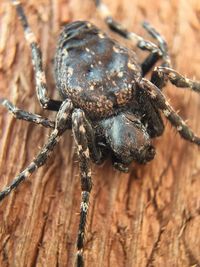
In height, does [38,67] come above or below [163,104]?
above

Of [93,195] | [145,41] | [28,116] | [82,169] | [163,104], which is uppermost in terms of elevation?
[145,41]

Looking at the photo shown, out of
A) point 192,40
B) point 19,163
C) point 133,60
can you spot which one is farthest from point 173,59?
point 19,163

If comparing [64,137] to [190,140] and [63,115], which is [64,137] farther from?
[190,140]

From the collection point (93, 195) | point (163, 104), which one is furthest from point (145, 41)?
point (93, 195)

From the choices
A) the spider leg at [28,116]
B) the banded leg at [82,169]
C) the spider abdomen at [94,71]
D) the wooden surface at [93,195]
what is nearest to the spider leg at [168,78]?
the spider abdomen at [94,71]

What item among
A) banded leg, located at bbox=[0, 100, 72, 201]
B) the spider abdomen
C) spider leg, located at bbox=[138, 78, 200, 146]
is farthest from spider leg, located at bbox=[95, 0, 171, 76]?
banded leg, located at bbox=[0, 100, 72, 201]

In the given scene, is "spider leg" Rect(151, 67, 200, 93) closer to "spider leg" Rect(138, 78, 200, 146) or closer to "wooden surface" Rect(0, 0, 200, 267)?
"spider leg" Rect(138, 78, 200, 146)

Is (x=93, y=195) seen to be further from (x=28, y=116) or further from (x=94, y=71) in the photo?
(x=94, y=71)
